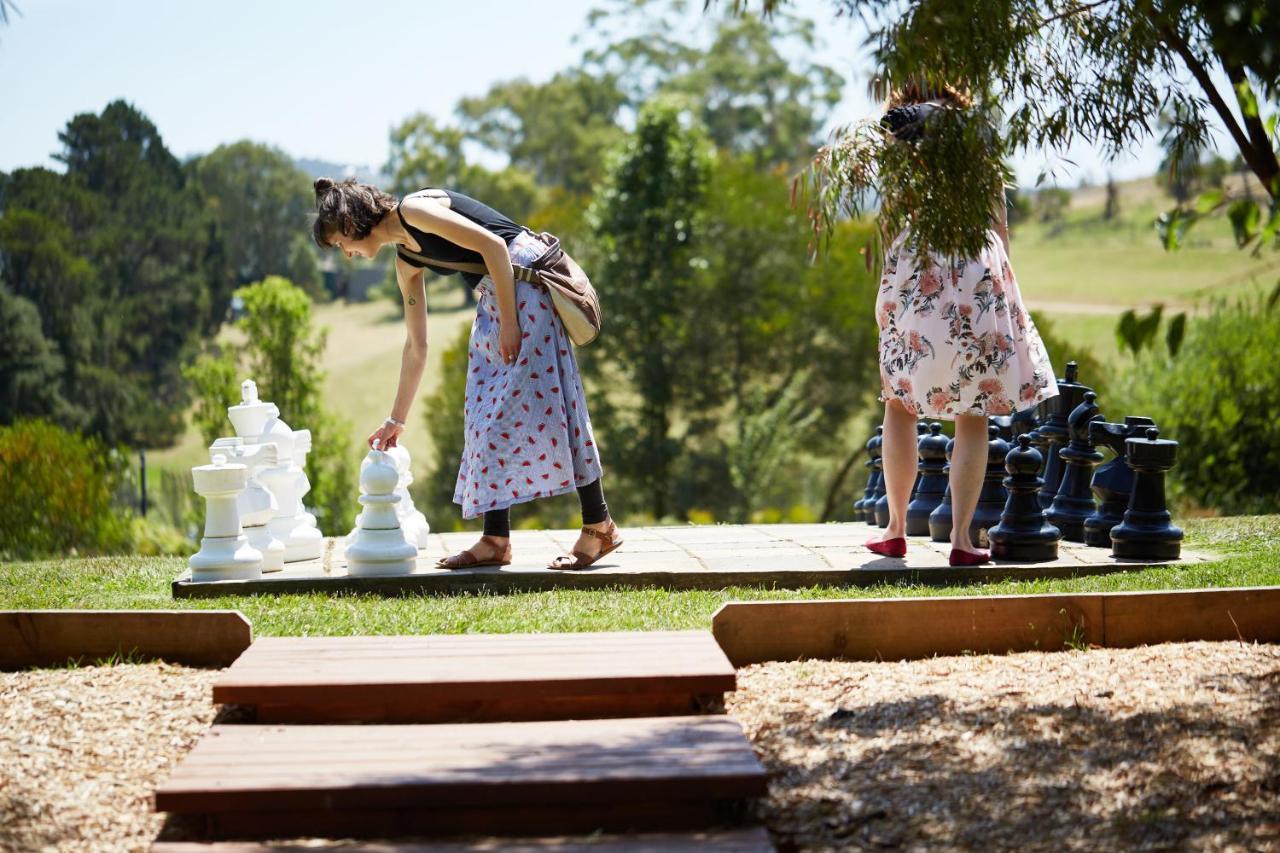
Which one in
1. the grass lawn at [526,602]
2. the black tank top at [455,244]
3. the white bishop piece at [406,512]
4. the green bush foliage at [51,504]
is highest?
the black tank top at [455,244]

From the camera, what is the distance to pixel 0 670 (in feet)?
14.2

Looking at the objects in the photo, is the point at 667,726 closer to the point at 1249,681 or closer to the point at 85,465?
the point at 1249,681

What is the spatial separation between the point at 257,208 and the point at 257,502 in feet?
78.7

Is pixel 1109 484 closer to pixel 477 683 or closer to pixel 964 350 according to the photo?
pixel 964 350

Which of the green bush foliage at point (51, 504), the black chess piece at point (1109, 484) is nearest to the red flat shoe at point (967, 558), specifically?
the black chess piece at point (1109, 484)

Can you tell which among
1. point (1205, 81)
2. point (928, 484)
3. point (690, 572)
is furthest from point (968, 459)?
point (1205, 81)

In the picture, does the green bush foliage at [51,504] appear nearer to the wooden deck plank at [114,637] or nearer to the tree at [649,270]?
the wooden deck plank at [114,637]

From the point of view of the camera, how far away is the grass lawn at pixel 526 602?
4555 millimetres

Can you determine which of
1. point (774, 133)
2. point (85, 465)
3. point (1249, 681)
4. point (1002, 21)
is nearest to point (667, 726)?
point (1249, 681)

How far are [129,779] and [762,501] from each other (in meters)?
28.5

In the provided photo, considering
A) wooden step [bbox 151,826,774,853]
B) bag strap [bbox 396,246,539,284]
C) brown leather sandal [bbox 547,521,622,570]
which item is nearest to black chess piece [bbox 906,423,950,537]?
brown leather sandal [bbox 547,521,622,570]

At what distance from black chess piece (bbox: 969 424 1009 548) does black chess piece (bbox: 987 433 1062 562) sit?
0.28 meters

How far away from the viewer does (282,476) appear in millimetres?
5781

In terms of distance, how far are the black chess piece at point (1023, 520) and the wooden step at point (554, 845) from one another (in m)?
2.77
